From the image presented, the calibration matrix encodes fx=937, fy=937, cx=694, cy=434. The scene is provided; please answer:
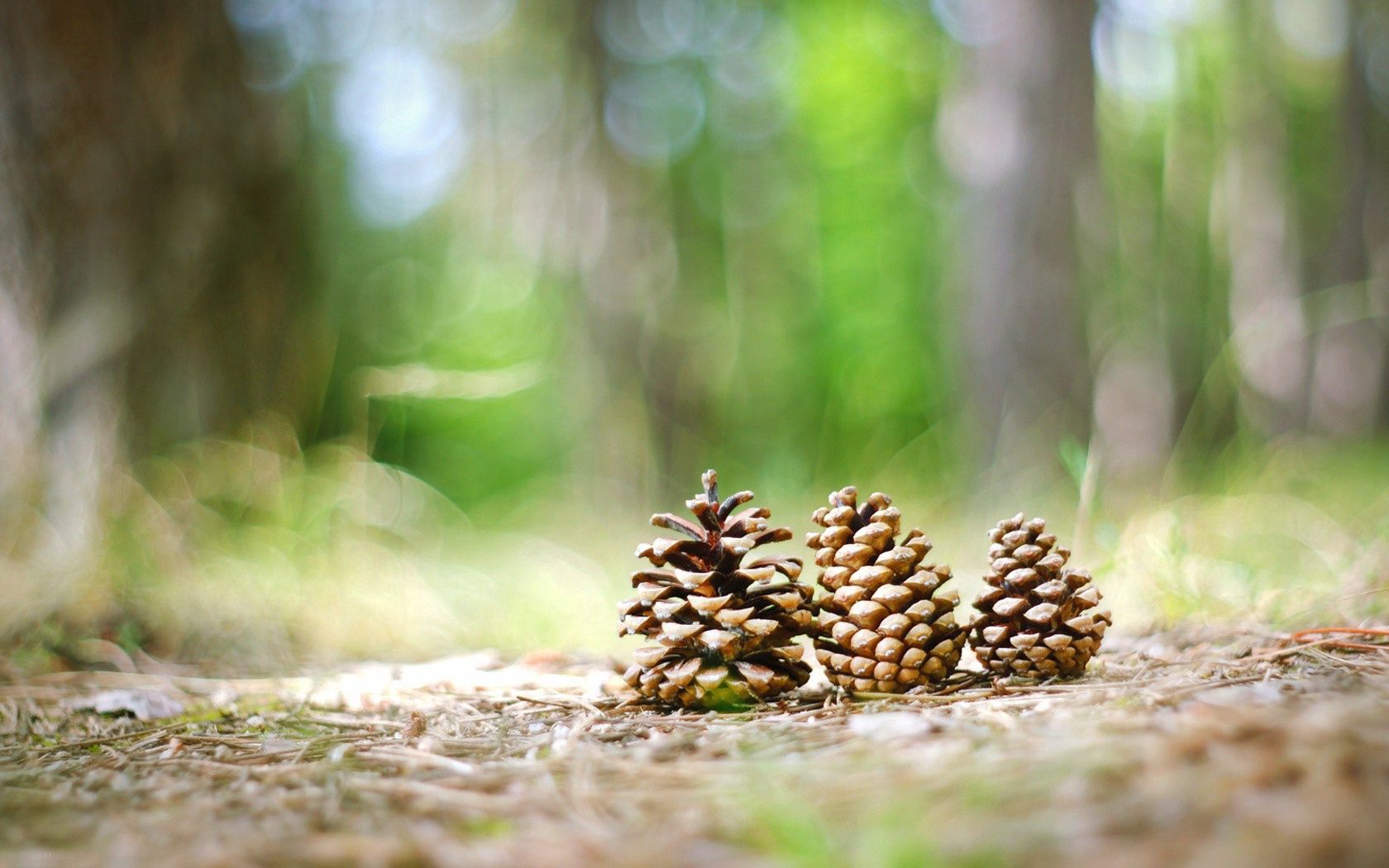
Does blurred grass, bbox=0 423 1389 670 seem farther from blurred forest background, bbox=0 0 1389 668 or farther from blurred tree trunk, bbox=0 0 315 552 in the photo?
blurred tree trunk, bbox=0 0 315 552

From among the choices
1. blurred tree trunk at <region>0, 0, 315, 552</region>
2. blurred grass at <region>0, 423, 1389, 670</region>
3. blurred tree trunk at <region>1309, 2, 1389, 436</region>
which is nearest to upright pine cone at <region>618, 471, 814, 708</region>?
blurred grass at <region>0, 423, 1389, 670</region>

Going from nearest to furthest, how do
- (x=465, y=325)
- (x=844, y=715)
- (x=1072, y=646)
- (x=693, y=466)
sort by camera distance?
(x=844, y=715) < (x=1072, y=646) < (x=693, y=466) < (x=465, y=325)

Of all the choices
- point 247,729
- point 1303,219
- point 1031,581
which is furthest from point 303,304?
point 1303,219

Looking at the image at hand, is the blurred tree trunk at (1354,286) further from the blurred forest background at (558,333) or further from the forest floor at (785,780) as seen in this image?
the forest floor at (785,780)

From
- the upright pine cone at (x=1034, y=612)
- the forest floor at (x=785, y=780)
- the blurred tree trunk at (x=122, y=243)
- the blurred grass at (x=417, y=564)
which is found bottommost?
the forest floor at (x=785, y=780)

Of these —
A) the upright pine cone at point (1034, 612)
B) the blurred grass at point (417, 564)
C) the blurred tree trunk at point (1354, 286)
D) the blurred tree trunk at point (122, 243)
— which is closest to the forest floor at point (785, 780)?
the upright pine cone at point (1034, 612)

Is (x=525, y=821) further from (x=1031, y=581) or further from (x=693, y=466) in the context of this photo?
(x=693, y=466)
